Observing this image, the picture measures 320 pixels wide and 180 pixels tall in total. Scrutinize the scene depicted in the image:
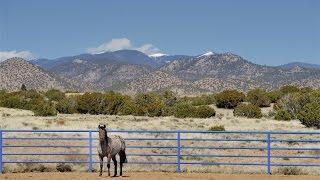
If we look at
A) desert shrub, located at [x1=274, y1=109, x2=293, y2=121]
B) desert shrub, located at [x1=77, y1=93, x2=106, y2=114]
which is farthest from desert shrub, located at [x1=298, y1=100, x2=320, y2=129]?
desert shrub, located at [x1=77, y1=93, x2=106, y2=114]

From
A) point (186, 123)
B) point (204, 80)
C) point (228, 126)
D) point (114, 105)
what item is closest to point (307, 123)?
point (228, 126)

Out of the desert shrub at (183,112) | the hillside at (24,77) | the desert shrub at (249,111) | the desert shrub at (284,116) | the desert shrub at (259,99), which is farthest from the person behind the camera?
the hillside at (24,77)

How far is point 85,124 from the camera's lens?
47469mm

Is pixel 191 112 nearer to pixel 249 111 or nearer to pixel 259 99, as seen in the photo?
pixel 249 111

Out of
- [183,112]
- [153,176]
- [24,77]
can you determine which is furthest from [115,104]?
[24,77]

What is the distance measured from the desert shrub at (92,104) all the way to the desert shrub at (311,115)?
2930 centimetres

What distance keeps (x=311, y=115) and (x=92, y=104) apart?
105 ft

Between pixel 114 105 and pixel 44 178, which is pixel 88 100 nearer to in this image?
pixel 114 105

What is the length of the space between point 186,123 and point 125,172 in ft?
103

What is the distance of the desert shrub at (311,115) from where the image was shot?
46719 millimetres

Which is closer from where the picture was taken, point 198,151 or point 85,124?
point 198,151

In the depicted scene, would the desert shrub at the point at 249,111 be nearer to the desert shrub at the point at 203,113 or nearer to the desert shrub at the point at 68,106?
the desert shrub at the point at 203,113

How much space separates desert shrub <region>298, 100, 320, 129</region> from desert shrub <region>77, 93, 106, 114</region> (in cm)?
2930

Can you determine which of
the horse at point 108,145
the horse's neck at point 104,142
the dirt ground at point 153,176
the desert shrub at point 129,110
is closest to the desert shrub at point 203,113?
the desert shrub at point 129,110
